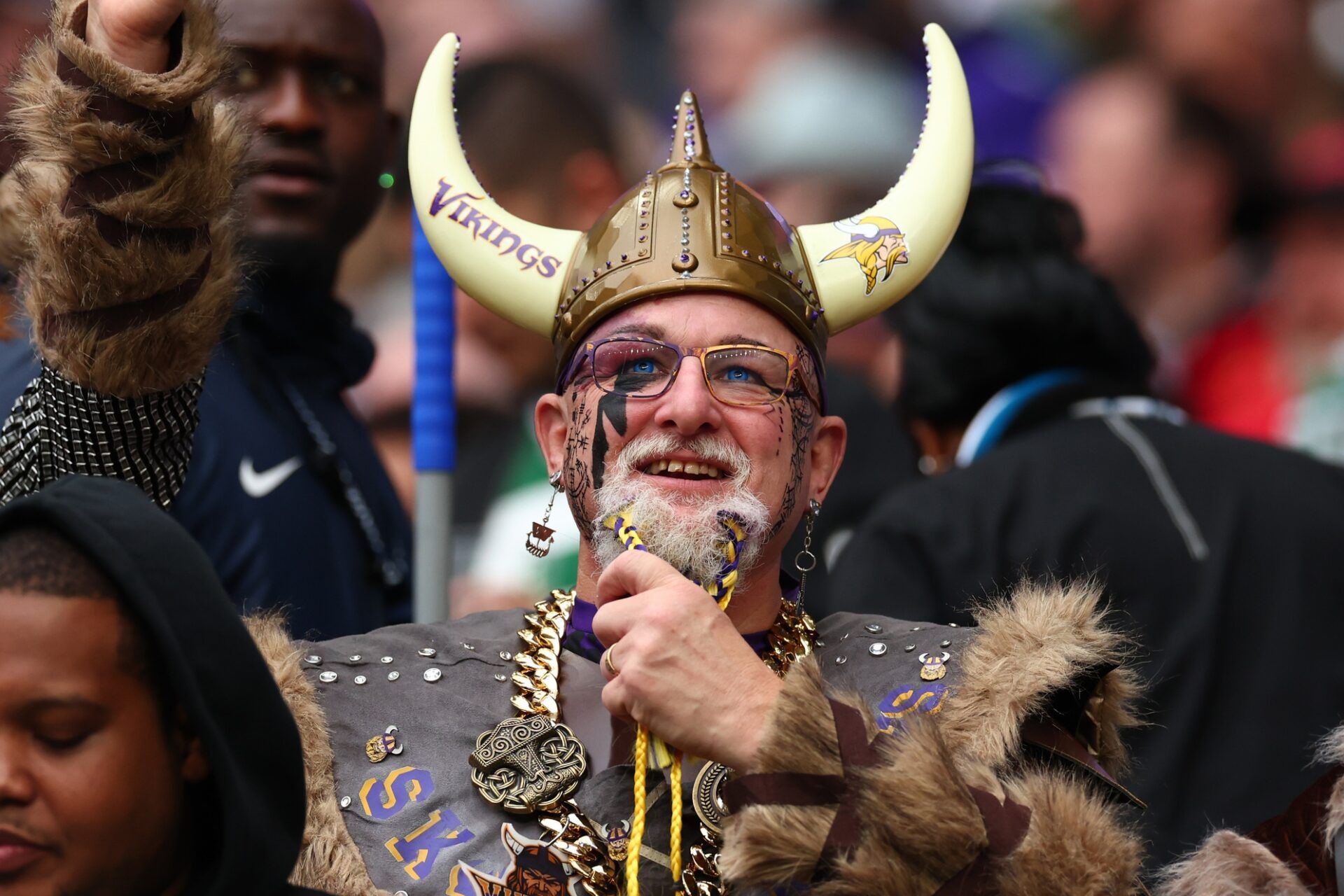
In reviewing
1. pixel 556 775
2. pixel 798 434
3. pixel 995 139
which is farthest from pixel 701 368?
pixel 995 139

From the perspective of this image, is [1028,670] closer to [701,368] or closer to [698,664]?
[698,664]

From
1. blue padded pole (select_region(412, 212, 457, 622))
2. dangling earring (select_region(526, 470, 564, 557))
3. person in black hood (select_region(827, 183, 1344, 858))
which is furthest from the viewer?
person in black hood (select_region(827, 183, 1344, 858))

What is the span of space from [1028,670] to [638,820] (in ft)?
2.18

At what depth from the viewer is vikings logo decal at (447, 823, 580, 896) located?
2.78 m

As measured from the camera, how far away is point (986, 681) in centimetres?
282

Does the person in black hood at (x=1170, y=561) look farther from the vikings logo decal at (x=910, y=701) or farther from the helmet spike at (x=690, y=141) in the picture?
Answer: the helmet spike at (x=690, y=141)

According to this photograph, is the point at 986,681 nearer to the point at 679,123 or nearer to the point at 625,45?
the point at 679,123

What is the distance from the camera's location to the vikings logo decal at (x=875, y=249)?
129 inches

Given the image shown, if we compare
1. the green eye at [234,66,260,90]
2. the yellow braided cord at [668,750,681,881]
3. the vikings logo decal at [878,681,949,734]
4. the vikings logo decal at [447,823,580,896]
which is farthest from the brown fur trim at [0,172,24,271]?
the vikings logo decal at [878,681,949,734]

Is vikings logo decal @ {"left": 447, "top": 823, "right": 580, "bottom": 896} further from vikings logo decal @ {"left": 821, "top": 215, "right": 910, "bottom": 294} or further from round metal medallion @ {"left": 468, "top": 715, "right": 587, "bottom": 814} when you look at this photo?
vikings logo decal @ {"left": 821, "top": 215, "right": 910, "bottom": 294}

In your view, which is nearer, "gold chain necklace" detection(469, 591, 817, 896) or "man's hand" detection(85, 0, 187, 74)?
Answer: "man's hand" detection(85, 0, 187, 74)

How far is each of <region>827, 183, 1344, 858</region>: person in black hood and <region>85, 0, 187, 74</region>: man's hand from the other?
7.03ft

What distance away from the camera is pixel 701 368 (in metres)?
3.07

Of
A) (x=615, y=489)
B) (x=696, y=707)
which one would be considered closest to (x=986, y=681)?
(x=696, y=707)
